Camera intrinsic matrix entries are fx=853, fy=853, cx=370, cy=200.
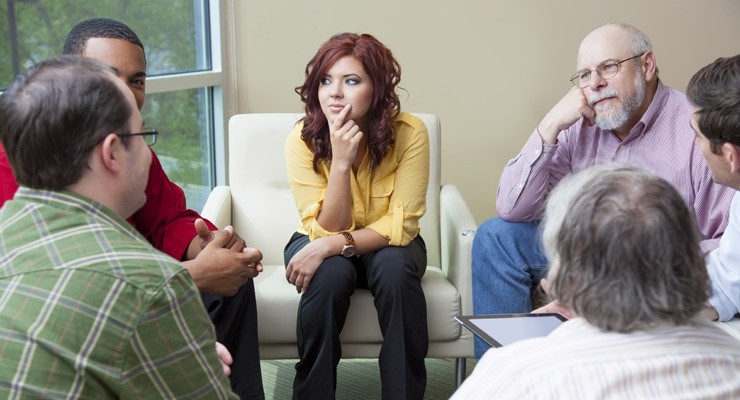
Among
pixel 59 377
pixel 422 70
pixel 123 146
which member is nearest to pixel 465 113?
pixel 422 70

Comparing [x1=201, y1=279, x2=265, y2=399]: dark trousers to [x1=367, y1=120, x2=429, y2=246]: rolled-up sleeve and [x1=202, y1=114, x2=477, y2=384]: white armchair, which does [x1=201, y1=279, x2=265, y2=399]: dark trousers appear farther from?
[x1=367, y1=120, x2=429, y2=246]: rolled-up sleeve

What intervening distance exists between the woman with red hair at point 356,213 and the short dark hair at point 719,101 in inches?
35.8

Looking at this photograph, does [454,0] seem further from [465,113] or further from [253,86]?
[253,86]

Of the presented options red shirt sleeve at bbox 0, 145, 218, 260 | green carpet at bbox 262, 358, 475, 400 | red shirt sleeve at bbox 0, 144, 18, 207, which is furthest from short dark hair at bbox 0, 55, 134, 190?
green carpet at bbox 262, 358, 475, 400

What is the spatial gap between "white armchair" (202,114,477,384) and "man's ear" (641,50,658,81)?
2.36ft

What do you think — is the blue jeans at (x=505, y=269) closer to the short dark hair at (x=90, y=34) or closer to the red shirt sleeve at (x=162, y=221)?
the red shirt sleeve at (x=162, y=221)

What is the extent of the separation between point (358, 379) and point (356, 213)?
667 mm

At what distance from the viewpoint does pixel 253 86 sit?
3756 mm

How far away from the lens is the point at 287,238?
2953 millimetres

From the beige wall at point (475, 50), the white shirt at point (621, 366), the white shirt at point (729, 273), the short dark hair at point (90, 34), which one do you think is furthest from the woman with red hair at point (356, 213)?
the white shirt at point (621, 366)

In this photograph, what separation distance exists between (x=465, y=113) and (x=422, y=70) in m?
0.28

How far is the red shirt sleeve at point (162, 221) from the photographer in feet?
7.47

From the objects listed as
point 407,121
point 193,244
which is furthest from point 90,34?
point 407,121

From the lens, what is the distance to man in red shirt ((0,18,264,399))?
2.17 metres
